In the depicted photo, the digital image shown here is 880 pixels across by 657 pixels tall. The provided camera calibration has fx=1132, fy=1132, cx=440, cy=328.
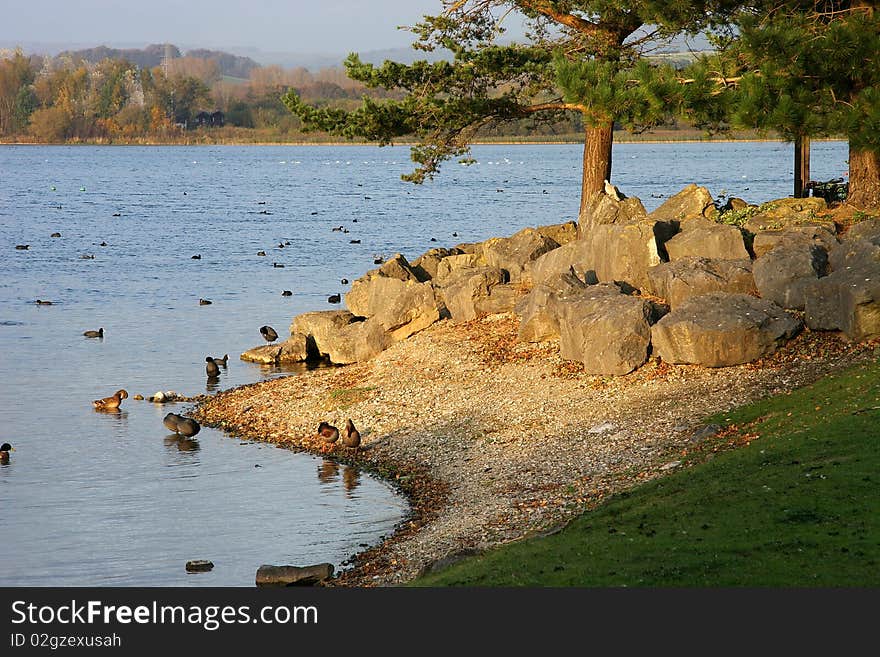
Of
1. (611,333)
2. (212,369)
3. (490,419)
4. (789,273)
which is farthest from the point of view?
(212,369)

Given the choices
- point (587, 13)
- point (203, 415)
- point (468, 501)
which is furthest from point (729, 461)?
point (587, 13)

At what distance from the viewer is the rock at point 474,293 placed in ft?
92.8

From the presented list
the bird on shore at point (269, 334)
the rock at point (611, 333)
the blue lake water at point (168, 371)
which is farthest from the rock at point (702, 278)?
the bird on shore at point (269, 334)

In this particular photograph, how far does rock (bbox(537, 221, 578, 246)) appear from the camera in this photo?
3131cm

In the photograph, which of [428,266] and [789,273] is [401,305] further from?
[789,273]

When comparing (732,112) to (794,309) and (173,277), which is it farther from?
(173,277)

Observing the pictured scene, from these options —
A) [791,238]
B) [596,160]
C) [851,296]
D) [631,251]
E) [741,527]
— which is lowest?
[741,527]

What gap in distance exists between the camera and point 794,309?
885 inches

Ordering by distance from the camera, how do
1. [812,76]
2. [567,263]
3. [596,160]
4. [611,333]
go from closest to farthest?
1. [611,333]
2. [812,76]
3. [567,263]
4. [596,160]

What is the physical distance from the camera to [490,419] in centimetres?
2192

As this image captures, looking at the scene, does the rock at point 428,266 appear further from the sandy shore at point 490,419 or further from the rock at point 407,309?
the sandy shore at point 490,419

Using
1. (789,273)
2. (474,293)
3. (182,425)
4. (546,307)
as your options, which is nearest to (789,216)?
(789,273)

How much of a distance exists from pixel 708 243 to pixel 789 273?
9.49 feet

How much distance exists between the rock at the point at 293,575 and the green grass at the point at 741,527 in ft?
7.38
